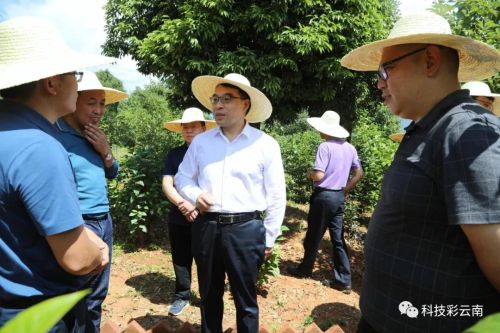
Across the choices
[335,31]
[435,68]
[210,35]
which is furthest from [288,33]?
[435,68]

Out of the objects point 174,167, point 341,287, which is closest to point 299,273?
point 341,287

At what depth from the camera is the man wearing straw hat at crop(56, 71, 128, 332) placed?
7.78 ft

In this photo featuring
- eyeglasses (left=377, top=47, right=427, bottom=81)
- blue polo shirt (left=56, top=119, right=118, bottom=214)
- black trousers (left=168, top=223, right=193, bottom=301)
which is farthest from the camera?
black trousers (left=168, top=223, right=193, bottom=301)

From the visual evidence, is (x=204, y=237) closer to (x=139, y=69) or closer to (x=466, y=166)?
(x=466, y=166)

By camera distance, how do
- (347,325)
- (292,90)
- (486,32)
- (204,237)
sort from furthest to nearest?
(292,90)
(347,325)
(486,32)
(204,237)

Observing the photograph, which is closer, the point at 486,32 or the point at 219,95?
the point at 219,95

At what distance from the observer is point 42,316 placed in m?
0.35

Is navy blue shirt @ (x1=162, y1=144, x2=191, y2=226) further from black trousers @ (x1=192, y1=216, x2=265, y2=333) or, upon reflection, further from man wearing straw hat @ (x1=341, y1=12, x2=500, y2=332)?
man wearing straw hat @ (x1=341, y1=12, x2=500, y2=332)

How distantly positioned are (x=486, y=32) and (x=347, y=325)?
3072 millimetres

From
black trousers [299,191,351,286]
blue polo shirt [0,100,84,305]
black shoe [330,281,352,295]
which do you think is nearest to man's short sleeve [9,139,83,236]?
blue polo shirt [0,100,84,305]

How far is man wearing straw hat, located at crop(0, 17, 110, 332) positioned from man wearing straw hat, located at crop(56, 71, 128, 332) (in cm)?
87

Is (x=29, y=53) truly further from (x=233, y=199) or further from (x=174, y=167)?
(x=174, y=167)

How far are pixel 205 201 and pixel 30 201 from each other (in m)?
1.43

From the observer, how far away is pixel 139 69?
794 cm
